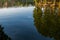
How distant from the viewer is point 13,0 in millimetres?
51188

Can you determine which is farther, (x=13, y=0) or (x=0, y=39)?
(x=13, y=0)

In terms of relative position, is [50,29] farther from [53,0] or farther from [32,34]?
[53,0]

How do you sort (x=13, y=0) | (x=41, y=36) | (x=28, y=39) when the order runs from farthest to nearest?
(x=13, y=0) < (x=41, y=36) < (x=28, y=39)

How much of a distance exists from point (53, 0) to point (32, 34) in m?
18.8

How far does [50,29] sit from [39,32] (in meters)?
1.01

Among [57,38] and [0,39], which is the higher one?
[0,39]

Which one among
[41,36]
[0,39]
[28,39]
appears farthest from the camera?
[41,36]

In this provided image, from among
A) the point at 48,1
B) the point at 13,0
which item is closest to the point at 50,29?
the point at 48,1

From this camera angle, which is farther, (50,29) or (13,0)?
(13,0)

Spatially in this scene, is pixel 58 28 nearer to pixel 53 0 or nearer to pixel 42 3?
pixel 53 0

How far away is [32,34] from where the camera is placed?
46.2 ft

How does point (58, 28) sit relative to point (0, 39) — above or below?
below

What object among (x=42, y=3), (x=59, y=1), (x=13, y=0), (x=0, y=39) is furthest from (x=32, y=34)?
(x=13, y=0)

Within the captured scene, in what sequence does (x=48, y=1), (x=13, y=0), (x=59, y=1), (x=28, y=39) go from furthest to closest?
(x=13, y=0) < (x=48, y=1) < (x=59, y=1) < (x=28, y=39)
